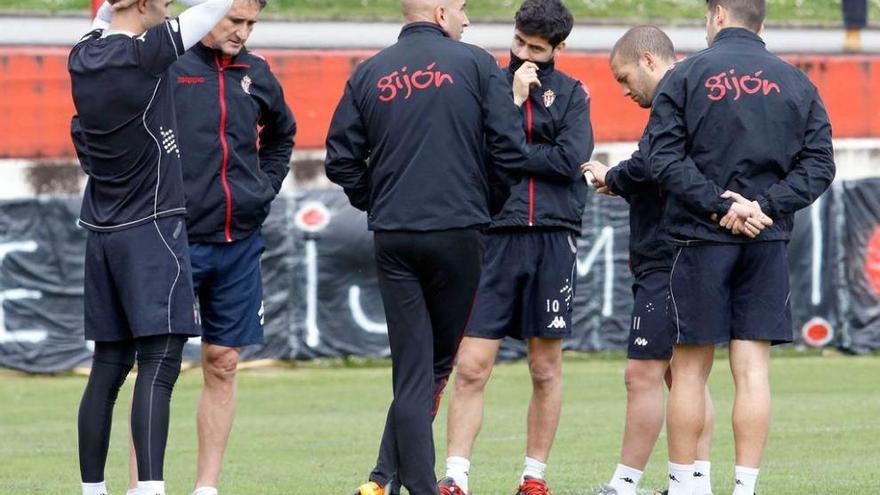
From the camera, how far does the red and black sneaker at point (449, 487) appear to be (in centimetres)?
775

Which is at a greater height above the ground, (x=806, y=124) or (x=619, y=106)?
(x=619, y=106)

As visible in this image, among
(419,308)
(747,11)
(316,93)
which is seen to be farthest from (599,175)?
(316,93)

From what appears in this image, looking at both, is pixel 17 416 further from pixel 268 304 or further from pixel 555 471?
pixel 555 471

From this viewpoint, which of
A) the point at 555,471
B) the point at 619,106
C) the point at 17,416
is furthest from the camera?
the point at 619,106

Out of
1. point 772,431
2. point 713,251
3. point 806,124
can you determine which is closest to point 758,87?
point 806,124

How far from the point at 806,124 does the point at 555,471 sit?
3.00 metres

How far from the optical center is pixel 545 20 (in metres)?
8.11

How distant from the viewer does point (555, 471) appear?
30.7 feet

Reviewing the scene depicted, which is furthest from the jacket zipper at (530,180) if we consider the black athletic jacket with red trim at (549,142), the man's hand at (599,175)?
the man's hand at (599,175)

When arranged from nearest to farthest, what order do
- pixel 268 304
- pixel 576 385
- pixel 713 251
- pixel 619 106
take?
pixel 713 251, pixel 576 385, pixel 268 304, pixel 619 106

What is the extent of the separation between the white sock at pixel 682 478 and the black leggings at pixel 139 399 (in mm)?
2271

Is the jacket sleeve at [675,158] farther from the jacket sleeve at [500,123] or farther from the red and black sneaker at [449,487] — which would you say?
the red and black sneaker at [449,487]

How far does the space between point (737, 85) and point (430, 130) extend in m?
1.38

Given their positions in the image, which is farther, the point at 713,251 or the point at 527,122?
the point at 527,122
